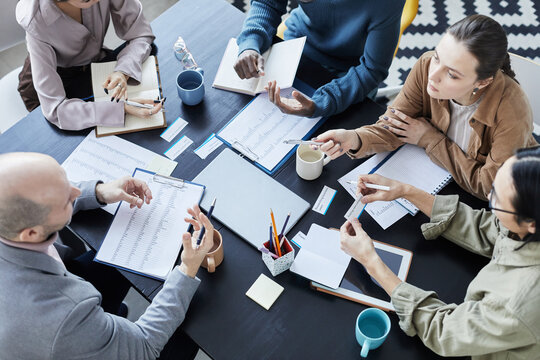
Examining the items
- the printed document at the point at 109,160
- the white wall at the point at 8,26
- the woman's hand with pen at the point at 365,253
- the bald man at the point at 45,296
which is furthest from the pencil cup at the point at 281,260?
the white wall at the point at 8,26

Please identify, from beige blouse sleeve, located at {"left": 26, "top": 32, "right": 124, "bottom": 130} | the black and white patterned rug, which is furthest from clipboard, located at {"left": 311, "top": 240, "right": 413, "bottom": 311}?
the black and white patterned rug

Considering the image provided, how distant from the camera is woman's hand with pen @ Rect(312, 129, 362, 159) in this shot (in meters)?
1.53

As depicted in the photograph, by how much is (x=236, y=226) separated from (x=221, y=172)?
0.71 ft

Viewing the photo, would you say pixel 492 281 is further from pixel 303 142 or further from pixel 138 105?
pixel 138 105

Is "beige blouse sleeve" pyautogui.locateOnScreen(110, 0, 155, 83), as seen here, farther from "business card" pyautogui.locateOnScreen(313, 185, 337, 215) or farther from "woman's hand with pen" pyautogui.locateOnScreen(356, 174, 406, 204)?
"woman's hand with pen" pyautogui.locateOnScreen(356, 174, 406, 204)

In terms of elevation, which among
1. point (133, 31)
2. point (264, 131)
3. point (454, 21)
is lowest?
point (454, 21)

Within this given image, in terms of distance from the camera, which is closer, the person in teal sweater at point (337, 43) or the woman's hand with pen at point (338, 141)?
the woman's hand with pen at point (338, 141)

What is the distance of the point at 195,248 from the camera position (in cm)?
132

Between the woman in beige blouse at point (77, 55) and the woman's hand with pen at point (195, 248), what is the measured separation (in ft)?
1.78

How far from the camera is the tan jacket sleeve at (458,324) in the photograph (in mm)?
1098

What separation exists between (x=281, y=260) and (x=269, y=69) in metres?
0.82

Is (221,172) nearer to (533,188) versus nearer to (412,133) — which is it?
(412,133)

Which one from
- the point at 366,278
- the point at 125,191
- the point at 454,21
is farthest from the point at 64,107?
the point at 454,21

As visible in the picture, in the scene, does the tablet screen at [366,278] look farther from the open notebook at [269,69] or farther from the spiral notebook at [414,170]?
the open notebook at [269,69]
